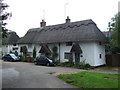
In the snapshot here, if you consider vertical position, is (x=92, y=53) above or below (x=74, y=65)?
above

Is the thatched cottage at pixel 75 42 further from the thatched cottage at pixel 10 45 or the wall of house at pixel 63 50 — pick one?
the thatched cottage at pixel 10 45

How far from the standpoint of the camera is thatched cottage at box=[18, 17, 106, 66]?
2177 centimetres

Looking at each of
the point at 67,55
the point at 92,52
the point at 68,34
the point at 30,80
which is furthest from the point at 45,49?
the point at 30,80

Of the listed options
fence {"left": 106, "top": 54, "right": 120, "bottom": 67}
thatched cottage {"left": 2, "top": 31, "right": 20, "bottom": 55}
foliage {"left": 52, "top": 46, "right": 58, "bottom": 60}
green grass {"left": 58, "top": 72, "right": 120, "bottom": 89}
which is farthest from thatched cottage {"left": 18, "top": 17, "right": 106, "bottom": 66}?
green grass {"left": 58, "top": 72, "right": 120, "bottom": 89}

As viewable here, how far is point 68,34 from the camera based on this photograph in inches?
992

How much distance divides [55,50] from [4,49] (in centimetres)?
2268

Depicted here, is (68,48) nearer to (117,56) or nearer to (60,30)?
(60,30)

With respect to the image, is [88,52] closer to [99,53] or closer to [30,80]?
[99,53]

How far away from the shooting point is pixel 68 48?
24.2m

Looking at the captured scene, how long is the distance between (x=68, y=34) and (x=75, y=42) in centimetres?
268

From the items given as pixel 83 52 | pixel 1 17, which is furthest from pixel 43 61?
pixel 1 17

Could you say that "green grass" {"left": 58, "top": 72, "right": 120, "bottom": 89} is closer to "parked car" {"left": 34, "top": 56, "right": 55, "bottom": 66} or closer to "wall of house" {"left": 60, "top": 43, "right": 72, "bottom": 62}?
"parked car" {"left": 34, "top": 56, "right": 55, "bottom": 66}

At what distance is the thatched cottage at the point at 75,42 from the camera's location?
21.8 m

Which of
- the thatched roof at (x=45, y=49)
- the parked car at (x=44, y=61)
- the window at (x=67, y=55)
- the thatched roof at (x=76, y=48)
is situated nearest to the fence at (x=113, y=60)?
the thatched roof at (x=76, y=48)
